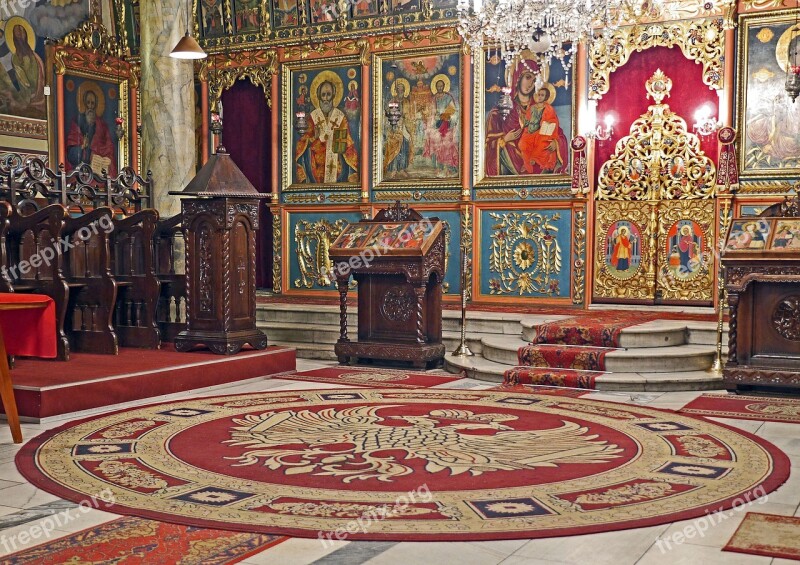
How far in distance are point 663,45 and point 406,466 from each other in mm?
7036

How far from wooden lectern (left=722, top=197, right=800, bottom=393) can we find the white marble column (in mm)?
5796

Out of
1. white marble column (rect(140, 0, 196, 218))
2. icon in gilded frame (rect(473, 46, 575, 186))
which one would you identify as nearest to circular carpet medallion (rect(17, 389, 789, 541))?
white marble column (rect(140, 0, 196, 218))

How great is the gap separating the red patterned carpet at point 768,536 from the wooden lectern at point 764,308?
3.36m

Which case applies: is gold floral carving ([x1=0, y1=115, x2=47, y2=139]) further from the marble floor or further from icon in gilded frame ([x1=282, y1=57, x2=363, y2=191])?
the marble floor

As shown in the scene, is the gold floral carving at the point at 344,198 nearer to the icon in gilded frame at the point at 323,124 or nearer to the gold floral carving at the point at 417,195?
the icon in gilded frame at the point at 323,124

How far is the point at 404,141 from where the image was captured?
1166 cm

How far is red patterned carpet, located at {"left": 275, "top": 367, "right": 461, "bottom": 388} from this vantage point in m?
7.59

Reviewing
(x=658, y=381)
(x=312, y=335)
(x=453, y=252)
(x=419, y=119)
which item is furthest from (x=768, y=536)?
(x=419, y=119)

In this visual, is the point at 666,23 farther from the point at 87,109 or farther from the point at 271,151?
the point at 87,109

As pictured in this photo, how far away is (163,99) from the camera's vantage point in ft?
32.6

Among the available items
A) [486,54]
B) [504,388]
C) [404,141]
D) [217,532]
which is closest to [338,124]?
[404,141]

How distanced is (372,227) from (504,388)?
229cm

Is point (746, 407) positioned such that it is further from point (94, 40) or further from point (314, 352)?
point (94, 40)

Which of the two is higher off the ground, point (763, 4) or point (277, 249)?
point (763, 4)
